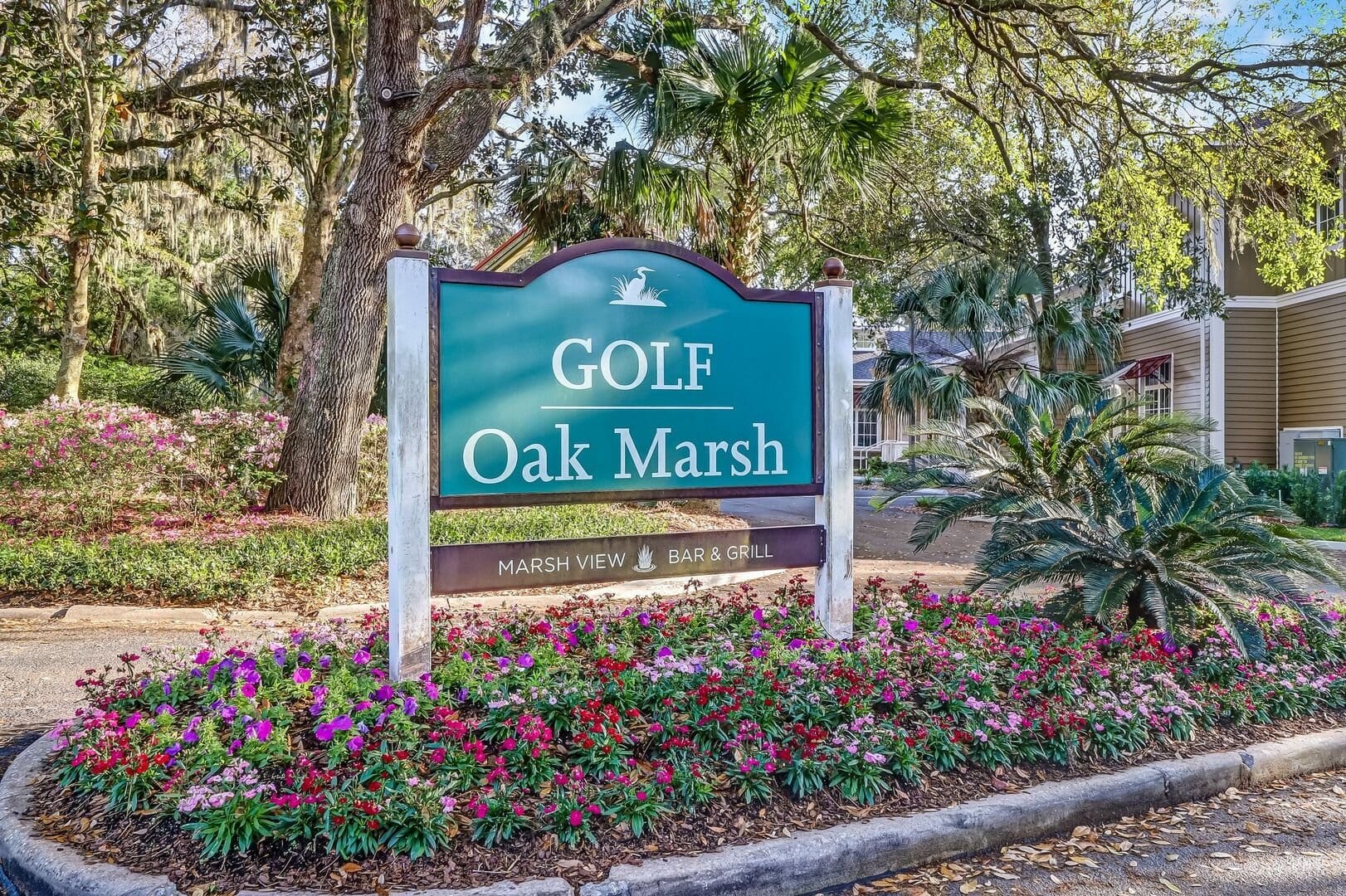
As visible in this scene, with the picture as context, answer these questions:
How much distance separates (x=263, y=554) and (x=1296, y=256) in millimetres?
10686

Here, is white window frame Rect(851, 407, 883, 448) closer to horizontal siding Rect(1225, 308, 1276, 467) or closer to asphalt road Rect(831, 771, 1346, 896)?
horizontal siding Rect(1225, 308, 1276, 467)

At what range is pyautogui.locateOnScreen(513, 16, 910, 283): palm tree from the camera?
9.66m

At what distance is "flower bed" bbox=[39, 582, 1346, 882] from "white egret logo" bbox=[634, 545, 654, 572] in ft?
1.15

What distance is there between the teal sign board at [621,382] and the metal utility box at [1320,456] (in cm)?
1284

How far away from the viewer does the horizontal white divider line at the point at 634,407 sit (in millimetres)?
3863

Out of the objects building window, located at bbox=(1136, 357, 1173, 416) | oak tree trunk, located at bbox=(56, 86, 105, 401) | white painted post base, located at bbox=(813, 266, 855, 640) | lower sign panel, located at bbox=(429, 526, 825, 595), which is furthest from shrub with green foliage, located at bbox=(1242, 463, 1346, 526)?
oak tree trunk, located at bbox=(56, 86, 105, 401)

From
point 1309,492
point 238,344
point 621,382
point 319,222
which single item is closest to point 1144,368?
point 1309,492

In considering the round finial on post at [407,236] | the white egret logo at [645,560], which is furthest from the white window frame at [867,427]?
the round finial on post at [407,236]

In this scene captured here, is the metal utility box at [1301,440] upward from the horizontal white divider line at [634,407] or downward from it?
downward

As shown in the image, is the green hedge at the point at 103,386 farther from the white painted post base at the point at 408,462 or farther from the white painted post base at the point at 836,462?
the white painted post base at the point at 836,462

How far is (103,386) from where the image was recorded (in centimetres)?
1580

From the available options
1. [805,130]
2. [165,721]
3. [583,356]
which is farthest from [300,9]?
[165,721]

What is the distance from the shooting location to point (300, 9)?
11.0m

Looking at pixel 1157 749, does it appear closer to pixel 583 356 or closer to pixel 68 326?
pixel 583 356
